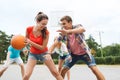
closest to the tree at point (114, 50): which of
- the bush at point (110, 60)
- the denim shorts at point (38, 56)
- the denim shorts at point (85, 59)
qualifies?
the bush at point (110, 60)

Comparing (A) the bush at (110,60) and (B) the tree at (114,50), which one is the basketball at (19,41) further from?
(B) the tree at (114,50)

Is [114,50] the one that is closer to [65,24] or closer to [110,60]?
[110,60]

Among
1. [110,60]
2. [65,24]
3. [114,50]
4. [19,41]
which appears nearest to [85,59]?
[65,24]

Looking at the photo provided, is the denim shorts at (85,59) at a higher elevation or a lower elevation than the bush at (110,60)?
higher

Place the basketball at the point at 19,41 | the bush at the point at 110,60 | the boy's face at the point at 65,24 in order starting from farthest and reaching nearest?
the bush at the point at 110,60, the basketball at the point at 19,41, the boy's face at the point at 65,24

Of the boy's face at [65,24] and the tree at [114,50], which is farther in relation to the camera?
the tree at [114,50]

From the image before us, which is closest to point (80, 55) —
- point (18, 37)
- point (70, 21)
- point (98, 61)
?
point (70, 21)

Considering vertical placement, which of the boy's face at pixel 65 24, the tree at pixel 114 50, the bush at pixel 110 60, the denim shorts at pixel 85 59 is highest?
the boy's face at pixel 65 24

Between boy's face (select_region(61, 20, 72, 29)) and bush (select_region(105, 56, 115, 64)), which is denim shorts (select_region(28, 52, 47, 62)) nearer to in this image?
boy's face (select_region(61, 20, 72, 29))

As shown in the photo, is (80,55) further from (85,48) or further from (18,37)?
(18,37)

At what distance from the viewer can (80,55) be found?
7.96 metres

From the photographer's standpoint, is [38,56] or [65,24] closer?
[65,24]

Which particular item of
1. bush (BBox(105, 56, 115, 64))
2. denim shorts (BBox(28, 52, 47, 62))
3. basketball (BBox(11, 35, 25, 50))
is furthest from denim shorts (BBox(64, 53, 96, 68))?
bush (BBox(105, 56, 115, 64))

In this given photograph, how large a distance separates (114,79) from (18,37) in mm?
5753
